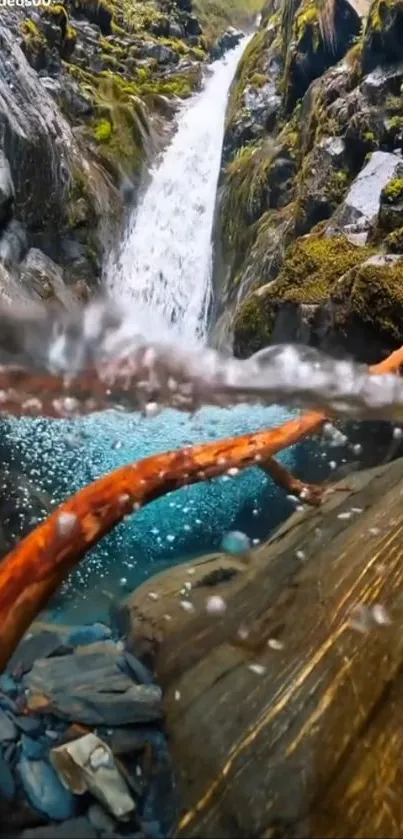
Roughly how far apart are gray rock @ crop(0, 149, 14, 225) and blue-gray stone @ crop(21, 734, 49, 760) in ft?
33.9

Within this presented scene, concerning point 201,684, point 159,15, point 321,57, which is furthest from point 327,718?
point 159,15

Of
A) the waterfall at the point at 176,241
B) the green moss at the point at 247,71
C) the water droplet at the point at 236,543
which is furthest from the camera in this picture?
the green moss at the point at 247,71

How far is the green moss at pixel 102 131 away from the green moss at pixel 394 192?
9.96m

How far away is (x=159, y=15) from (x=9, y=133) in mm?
18946

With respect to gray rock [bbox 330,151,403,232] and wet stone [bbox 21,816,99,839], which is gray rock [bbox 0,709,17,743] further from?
gray rock [bbox 330,151,403,232]

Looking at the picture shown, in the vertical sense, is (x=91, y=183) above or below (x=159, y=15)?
below

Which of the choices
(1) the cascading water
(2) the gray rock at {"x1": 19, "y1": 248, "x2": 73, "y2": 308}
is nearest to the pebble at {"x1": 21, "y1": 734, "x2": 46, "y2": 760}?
(1) the cascading water

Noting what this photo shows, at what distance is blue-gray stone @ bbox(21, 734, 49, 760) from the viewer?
5.32 feet

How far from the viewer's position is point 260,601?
2.22 metres

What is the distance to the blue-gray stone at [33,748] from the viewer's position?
1.62 m

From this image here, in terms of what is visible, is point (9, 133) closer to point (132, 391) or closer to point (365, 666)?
point (132, 391)

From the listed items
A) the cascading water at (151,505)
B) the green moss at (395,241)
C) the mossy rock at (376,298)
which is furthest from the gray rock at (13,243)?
the cascading water at (151,505)

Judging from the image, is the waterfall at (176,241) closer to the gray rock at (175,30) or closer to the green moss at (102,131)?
the green moss at (102,131)

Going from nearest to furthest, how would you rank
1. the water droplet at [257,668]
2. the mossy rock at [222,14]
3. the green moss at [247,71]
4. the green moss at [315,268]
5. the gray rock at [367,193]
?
the water droplet at [257,668] < the green moss at [315,268] < the gray rock at [367,193] < the green moss at [247,71] < the mossy rock at [222,14]
